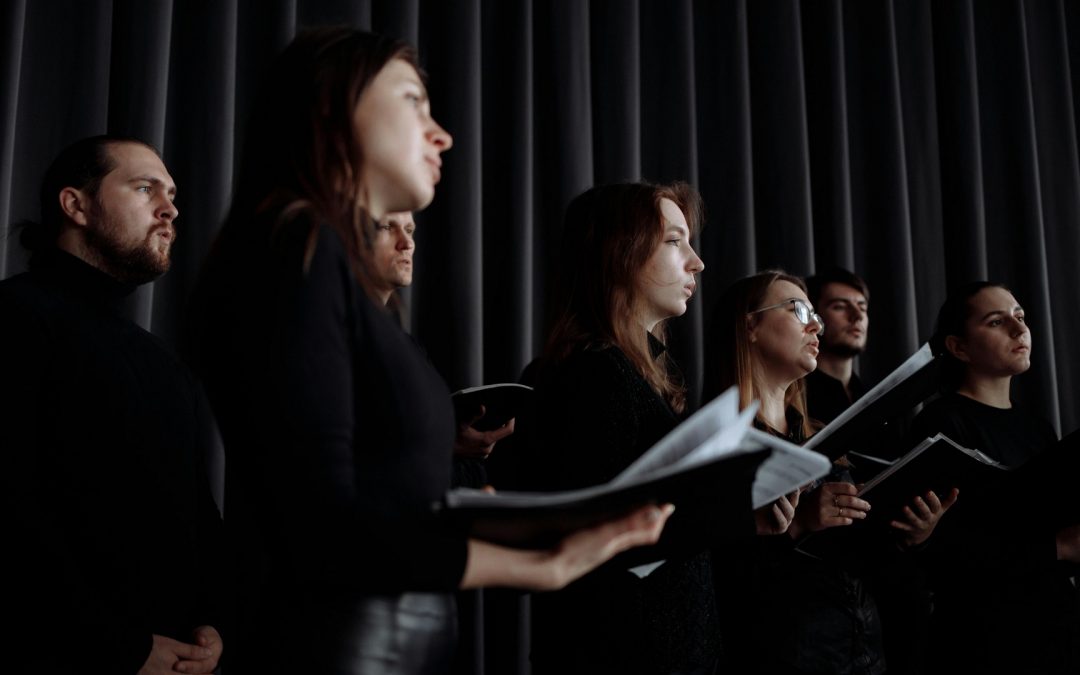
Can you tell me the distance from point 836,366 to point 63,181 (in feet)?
6.45

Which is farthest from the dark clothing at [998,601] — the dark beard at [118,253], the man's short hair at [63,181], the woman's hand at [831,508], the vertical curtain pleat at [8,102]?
the vertical curtain pleat at [8,102]

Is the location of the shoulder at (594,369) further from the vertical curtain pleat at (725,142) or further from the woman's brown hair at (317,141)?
the vertical curtain pleat at (725,142)

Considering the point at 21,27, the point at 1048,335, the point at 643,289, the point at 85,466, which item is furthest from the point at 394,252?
the point at 1048,335

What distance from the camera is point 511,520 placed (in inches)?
31.0

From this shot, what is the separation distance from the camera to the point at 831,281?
2812 millimetres

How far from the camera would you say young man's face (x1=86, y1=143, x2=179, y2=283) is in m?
1.72

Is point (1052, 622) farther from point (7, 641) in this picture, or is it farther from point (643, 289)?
point (7, 641)

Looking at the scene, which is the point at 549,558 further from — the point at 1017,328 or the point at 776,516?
the point at 1017,328

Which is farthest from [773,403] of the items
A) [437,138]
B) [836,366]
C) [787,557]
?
[437,138]

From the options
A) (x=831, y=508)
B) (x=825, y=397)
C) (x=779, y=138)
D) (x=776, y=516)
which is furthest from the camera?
(x=779, y=138)

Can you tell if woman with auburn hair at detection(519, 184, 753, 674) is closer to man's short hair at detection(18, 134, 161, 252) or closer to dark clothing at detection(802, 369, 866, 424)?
man's short hair at detection(18, 134, 161, 252)

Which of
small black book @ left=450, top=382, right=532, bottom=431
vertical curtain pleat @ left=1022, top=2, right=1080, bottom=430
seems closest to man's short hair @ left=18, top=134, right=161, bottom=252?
small black book @ left=450, top=382, right=532, bottom=431

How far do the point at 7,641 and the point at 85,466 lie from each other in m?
0.25

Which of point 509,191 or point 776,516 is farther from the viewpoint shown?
point 509,191
